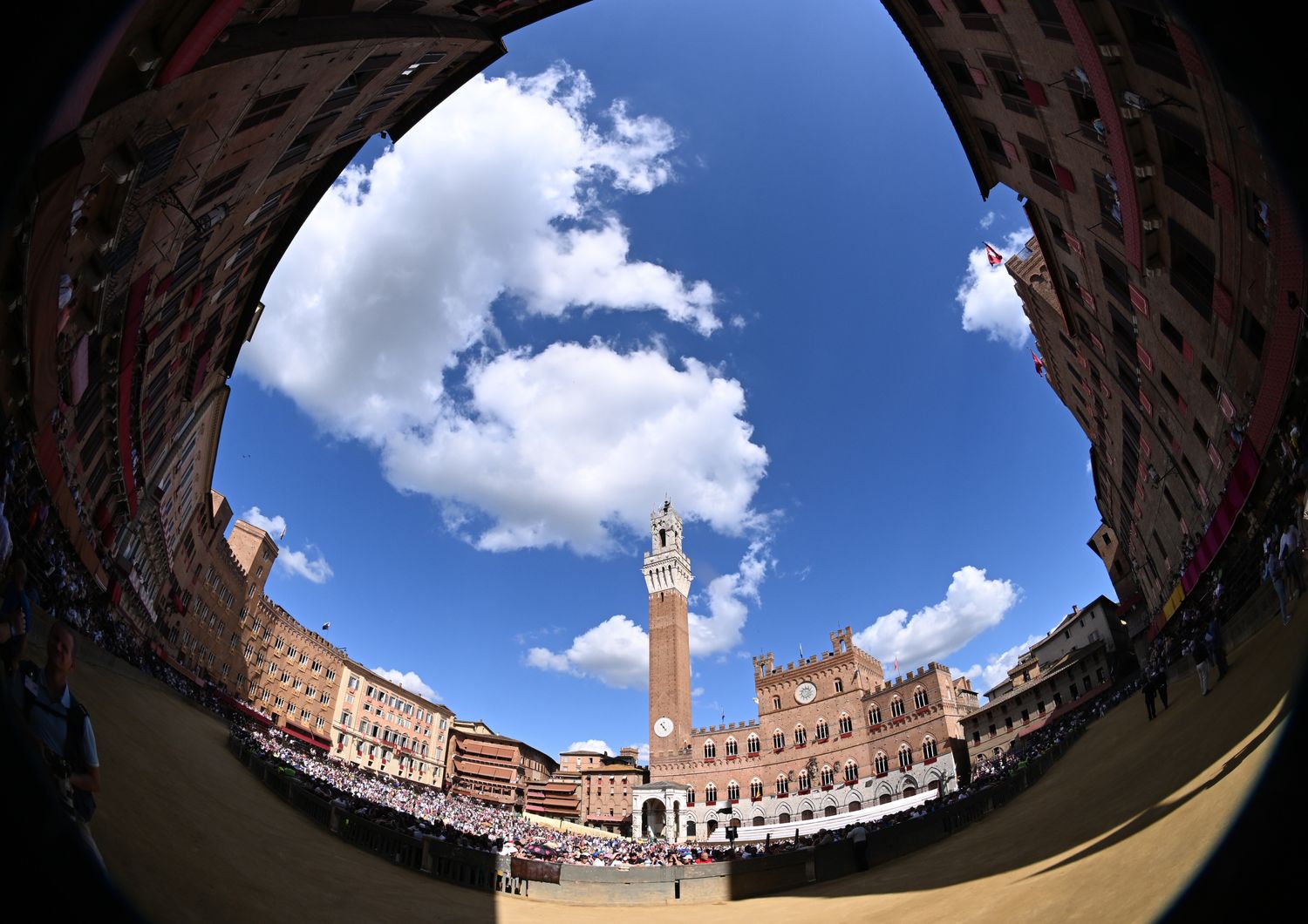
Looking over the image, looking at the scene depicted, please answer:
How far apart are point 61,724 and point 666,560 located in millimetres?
85797

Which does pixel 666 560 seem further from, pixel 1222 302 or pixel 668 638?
pixel 1222 302

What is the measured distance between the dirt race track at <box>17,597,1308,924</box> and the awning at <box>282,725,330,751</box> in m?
50.0

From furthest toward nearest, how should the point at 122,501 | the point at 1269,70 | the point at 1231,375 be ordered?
the point at 122,501 < the point at 1231,375 < the point at 1269,70

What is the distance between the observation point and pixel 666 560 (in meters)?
88.0

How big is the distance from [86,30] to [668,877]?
24244mm

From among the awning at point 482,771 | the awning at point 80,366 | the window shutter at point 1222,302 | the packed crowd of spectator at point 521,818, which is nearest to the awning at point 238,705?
the packed crowd of spectator at point 521,818

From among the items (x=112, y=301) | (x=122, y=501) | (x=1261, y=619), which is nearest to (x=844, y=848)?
(x=1261, y=619)

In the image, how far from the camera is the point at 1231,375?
15109 millimetres

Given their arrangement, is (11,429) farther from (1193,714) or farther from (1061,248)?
(1061,248)

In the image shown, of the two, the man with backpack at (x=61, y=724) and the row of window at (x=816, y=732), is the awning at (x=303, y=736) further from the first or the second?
the man with backpack at (x=61, y=724)

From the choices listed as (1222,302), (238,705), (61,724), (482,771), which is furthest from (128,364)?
(482,771)

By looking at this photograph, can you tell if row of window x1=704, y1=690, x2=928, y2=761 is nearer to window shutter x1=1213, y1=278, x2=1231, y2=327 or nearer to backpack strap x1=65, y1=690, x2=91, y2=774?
window shutter x1=1213, y1=278, x2=1231, y2=327

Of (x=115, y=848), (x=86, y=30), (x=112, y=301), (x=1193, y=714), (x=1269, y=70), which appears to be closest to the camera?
(x=1269, y=70)

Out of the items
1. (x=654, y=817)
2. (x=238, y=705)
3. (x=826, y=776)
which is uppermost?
(x=238, y=705)
